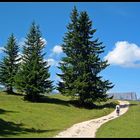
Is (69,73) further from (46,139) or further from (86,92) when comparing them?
(46,139)

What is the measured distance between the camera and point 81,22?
74.4m

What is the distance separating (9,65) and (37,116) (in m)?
32.2

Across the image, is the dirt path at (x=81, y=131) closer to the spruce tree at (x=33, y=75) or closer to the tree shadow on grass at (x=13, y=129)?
the tree shadow on grass at (x=13, y=129)

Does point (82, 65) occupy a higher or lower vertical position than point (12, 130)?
higher

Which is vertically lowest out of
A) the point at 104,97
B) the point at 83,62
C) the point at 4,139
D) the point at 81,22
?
the point at 4,139

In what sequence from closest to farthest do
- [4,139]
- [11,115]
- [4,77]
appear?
[4,139], [11,115], [4,77]

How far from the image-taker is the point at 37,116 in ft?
168

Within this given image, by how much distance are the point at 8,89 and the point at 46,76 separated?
13736mm

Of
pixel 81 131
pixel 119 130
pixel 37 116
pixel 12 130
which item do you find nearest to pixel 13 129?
pixel 12 130

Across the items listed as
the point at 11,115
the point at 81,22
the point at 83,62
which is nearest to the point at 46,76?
the point at 83,62

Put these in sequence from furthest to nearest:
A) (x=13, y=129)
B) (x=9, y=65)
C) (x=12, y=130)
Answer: (x=9, y=65) → (x=13, y=129) → (x=12, y=130)

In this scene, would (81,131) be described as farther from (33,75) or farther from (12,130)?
(33,75)

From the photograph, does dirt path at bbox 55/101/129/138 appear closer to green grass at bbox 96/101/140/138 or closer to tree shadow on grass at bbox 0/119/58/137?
green grass at bbox 96/101/140/138

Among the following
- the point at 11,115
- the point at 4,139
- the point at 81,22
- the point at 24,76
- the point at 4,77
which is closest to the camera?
the point at 4,139
